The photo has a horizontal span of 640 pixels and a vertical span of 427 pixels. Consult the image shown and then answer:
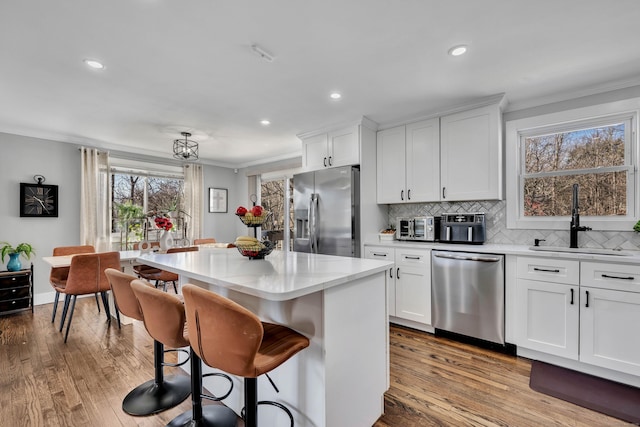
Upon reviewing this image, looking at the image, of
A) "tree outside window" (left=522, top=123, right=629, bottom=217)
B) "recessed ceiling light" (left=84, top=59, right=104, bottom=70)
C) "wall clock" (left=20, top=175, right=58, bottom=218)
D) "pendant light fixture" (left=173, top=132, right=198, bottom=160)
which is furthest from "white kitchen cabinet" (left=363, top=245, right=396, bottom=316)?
"wall clock" (left=20, top=175, right=58, bottom=218)

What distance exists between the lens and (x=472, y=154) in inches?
121

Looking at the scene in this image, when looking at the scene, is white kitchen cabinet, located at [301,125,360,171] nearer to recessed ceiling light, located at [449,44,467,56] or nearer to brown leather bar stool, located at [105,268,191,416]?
recessed ceiling light, located at [449,44,467,56]

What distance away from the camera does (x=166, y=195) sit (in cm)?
558

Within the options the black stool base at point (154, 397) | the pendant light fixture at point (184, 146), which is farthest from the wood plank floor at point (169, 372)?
the pendant light fixture at point (184, 146)

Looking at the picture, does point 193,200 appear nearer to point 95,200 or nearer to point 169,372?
point 95,200

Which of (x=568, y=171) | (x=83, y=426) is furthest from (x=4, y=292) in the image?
(x=568, y=171)

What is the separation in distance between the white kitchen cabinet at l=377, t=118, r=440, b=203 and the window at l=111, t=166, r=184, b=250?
3.33 m

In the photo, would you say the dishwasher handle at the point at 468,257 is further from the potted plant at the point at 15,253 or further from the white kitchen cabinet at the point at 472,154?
the potted plant at the point at 15,253

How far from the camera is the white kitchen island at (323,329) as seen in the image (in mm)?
1382

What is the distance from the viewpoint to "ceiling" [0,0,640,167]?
A: 1741 mm

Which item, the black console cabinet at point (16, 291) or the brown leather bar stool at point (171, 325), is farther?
the black console cabinet at point (16, 291)

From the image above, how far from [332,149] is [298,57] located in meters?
1.68

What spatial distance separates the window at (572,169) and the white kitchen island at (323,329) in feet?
7.22

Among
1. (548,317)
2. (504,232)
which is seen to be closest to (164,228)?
(504,232)
